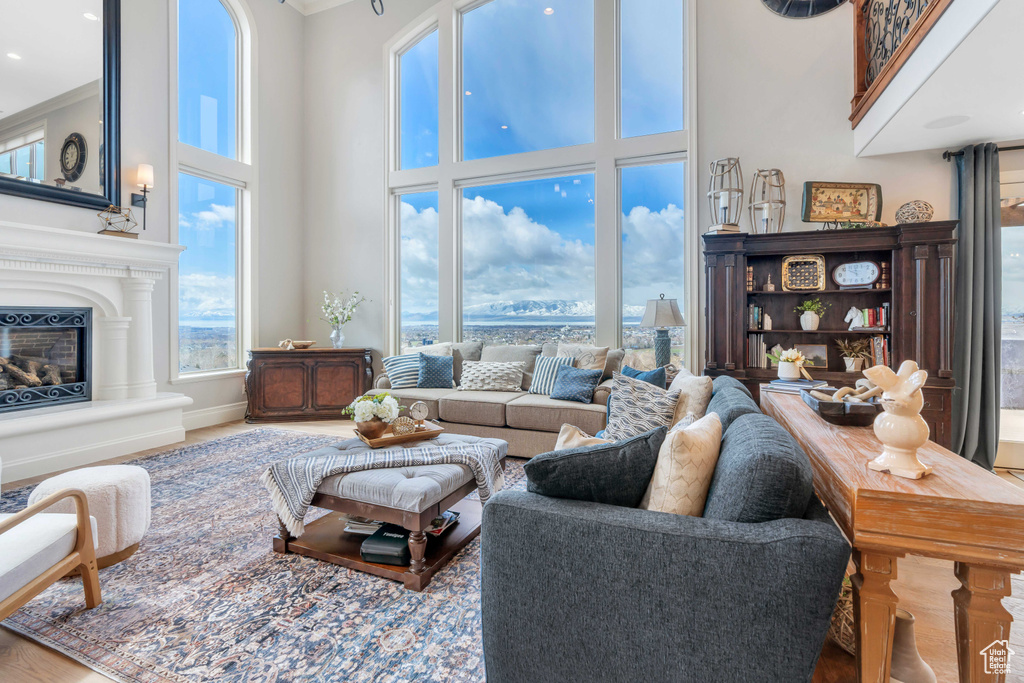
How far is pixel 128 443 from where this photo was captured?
3.74 meters

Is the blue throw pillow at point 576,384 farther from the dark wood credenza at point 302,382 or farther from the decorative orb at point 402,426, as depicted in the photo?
the dark wood credenza at point 302,382

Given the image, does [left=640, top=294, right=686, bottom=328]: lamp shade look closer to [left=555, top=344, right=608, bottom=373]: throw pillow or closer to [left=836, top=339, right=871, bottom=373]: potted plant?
[left=555, top=344, right=608, bottom=373]: throw pillow

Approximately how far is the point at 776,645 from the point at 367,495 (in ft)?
5.11

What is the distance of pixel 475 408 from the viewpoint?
3.82m

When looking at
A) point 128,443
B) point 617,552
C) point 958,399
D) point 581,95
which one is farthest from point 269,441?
point 958,399

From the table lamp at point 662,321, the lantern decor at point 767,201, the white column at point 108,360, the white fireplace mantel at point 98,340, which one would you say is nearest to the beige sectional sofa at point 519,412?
the table lamp at point 662,321

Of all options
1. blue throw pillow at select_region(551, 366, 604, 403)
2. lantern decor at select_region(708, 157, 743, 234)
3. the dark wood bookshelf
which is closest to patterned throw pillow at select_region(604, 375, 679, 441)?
blue throw pillow at select_region(551, 366, 604, 403)

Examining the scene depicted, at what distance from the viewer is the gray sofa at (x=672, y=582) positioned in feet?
2.99

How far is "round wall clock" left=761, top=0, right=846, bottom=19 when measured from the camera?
3848 millimetres

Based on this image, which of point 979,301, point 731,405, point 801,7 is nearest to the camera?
point 731,405

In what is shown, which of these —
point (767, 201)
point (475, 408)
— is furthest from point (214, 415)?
point (767, 201)

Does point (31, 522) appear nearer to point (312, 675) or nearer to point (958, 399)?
point (312, 675)

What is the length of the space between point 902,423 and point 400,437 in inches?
81.1

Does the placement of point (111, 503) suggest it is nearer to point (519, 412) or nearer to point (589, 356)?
point (519, 412)
